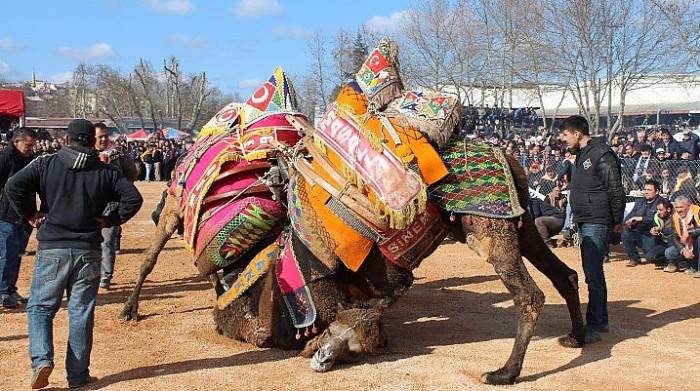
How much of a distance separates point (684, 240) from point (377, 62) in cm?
668

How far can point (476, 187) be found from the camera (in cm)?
529

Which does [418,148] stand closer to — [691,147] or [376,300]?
[376,300]

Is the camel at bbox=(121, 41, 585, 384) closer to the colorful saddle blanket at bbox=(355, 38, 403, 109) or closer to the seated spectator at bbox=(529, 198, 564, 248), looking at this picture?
the colorful saddle blanket at bbox=(355, 38, 403, 109)

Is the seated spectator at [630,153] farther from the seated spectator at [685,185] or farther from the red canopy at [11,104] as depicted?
the red canopy at [11,104]

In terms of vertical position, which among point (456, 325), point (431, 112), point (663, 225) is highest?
point (431, 112)

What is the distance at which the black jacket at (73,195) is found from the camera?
5059 mm

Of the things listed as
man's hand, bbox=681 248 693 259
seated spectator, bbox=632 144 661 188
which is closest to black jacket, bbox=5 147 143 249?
man's hand, bbox=681 248 693 259

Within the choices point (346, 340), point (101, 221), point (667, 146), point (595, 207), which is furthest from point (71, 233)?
point (667, 146)

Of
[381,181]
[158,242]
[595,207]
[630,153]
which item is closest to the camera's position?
[381,181]

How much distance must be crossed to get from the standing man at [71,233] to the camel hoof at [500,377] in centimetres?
274

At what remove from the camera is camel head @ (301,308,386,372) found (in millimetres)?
5547

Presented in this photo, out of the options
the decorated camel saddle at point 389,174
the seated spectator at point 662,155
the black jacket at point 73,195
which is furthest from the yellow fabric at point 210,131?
the seated spectator at point 662,155

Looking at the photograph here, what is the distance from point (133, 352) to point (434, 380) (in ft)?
8.17

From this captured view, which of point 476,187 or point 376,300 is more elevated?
point 476,187
